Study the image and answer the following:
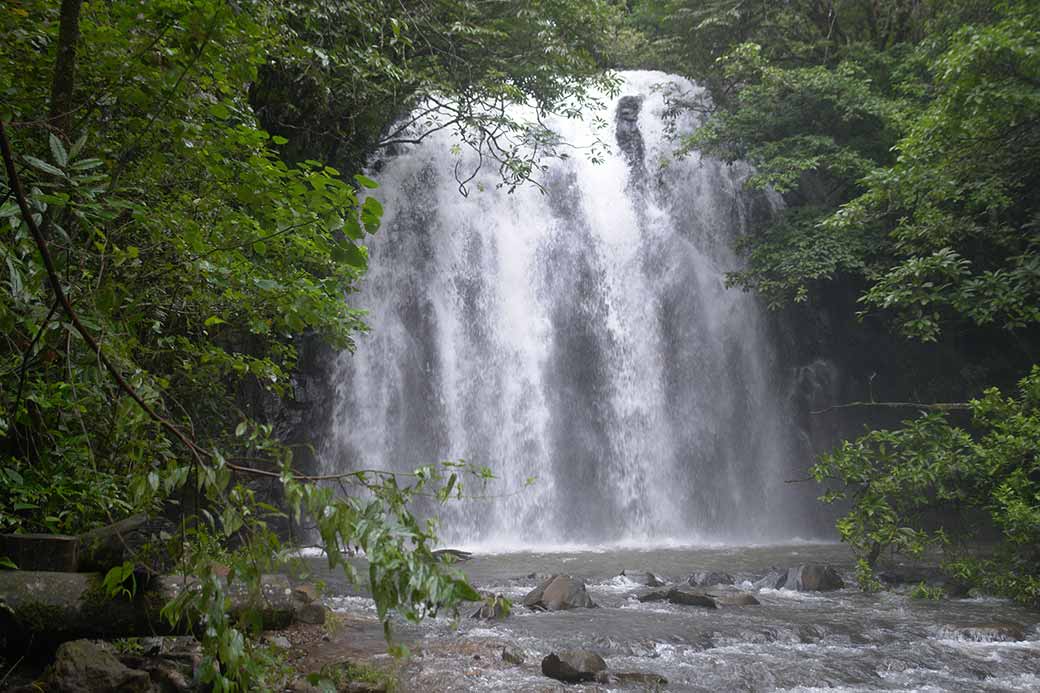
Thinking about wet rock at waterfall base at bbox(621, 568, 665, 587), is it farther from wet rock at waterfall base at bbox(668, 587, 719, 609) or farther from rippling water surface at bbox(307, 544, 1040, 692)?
wet rock at waterfall base at bbox(668, 587, 719, 609)

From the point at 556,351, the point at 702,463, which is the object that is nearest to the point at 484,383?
the point at 556,351

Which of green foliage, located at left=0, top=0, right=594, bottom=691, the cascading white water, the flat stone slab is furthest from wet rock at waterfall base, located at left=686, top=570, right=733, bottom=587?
the flat stone slab

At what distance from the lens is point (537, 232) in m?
16.7

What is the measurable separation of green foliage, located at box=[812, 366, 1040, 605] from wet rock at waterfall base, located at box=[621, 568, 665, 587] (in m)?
2.32

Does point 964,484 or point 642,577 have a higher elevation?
point 964,484

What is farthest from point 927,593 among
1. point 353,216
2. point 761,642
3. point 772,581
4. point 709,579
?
point 353,216

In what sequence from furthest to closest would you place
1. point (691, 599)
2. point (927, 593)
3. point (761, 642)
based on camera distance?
1. point (927, 593)
2. point (691, 599)
3. point (761, 642)

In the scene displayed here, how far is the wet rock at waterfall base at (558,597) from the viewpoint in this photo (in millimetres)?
8047

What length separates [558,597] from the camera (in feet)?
26.7

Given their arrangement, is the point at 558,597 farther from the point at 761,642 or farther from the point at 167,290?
the point at 167,290

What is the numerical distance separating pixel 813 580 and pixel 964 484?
83.5 inches

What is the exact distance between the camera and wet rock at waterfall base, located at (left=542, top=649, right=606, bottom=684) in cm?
542

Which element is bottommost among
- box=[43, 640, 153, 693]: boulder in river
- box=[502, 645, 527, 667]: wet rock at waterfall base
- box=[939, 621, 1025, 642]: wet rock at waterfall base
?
box=[939, 621, 1025, 642]: wet rock at waterfall base

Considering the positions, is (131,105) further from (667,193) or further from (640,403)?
(667,193)
